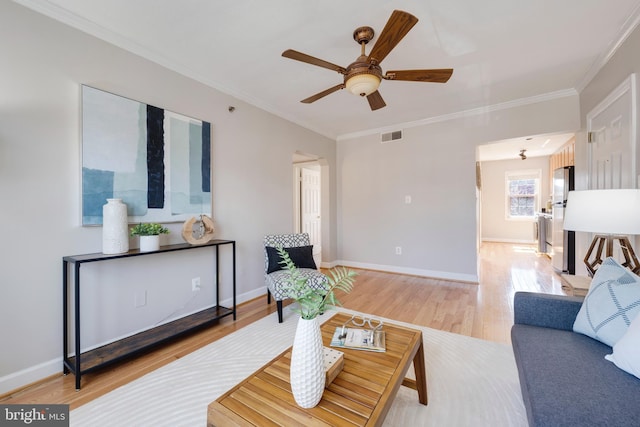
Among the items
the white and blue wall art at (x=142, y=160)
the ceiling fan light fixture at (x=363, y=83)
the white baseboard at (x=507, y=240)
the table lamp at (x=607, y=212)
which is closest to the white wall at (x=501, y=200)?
the white baseboard at (x=507, y=240)

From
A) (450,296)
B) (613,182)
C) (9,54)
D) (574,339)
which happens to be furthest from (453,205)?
(9,54)

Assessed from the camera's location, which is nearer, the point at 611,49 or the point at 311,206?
the point at 611,49

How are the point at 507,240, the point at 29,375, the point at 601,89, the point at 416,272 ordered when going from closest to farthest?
1. the point at 29,375
2. the point at 601,89
3. the point at 416,272
4. the point at 507,240

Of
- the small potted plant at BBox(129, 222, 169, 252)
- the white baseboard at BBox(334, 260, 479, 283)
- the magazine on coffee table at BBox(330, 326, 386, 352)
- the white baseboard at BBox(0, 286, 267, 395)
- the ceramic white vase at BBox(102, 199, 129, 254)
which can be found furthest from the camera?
the white baseboard at BBox(334, 260, 479, 283)

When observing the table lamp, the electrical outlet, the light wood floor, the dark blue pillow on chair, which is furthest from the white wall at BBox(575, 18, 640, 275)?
the electrical outlet

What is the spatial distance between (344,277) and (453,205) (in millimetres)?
3493

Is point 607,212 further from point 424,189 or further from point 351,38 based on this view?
point 424,189

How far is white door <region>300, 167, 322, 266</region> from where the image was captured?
17.4 ft

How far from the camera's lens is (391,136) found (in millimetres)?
4449

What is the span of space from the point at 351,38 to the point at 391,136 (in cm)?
252

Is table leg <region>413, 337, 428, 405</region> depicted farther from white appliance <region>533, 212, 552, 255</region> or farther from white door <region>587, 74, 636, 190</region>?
white appliance <region>533, 212, 552, 255</region>

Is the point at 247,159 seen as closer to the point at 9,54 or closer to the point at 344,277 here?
the point at 9,54

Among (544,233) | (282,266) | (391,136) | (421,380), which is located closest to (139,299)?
(282,266)

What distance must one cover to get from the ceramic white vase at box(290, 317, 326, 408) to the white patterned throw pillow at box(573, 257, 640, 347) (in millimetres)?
1389
